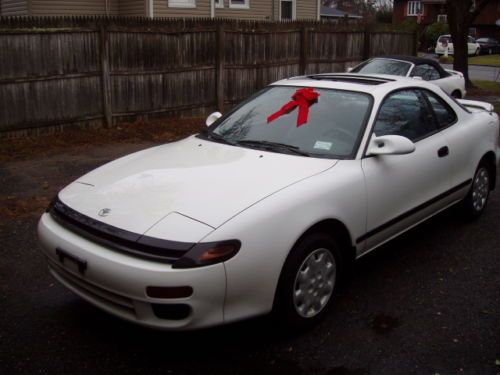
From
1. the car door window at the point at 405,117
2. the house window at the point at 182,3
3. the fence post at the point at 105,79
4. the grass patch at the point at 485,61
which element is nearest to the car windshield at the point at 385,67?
the fence post at the point at 105,79

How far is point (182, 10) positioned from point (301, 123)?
15797 millimetres

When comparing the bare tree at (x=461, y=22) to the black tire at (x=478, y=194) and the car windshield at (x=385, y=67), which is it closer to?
the car windshield at (x=385, y=67)

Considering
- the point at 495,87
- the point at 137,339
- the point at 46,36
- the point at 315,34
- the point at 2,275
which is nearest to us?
the point at 137,339

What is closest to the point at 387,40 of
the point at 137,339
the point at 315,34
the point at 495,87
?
the point at 315,34

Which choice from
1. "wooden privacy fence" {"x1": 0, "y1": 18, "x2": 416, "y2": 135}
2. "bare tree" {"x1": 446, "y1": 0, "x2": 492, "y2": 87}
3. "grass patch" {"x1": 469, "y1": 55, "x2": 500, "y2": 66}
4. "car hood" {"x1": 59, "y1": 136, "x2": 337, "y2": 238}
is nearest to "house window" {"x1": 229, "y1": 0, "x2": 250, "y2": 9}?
"bare tree" {"x1": 446, "y1": 0, "x2": 492, "y2": 87}

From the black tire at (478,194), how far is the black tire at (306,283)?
242 cm

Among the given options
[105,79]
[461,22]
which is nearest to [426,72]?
[105,79]

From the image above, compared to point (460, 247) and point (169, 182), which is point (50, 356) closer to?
point (169, 182)

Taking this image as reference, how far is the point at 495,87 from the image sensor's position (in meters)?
20.5

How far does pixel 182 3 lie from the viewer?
18.9 m

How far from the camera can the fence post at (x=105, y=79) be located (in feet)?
33.1

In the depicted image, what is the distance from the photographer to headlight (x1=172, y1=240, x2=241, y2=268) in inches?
117

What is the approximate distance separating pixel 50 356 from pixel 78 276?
0.52 metres

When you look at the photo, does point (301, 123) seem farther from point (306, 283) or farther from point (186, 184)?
point (306, 283)
